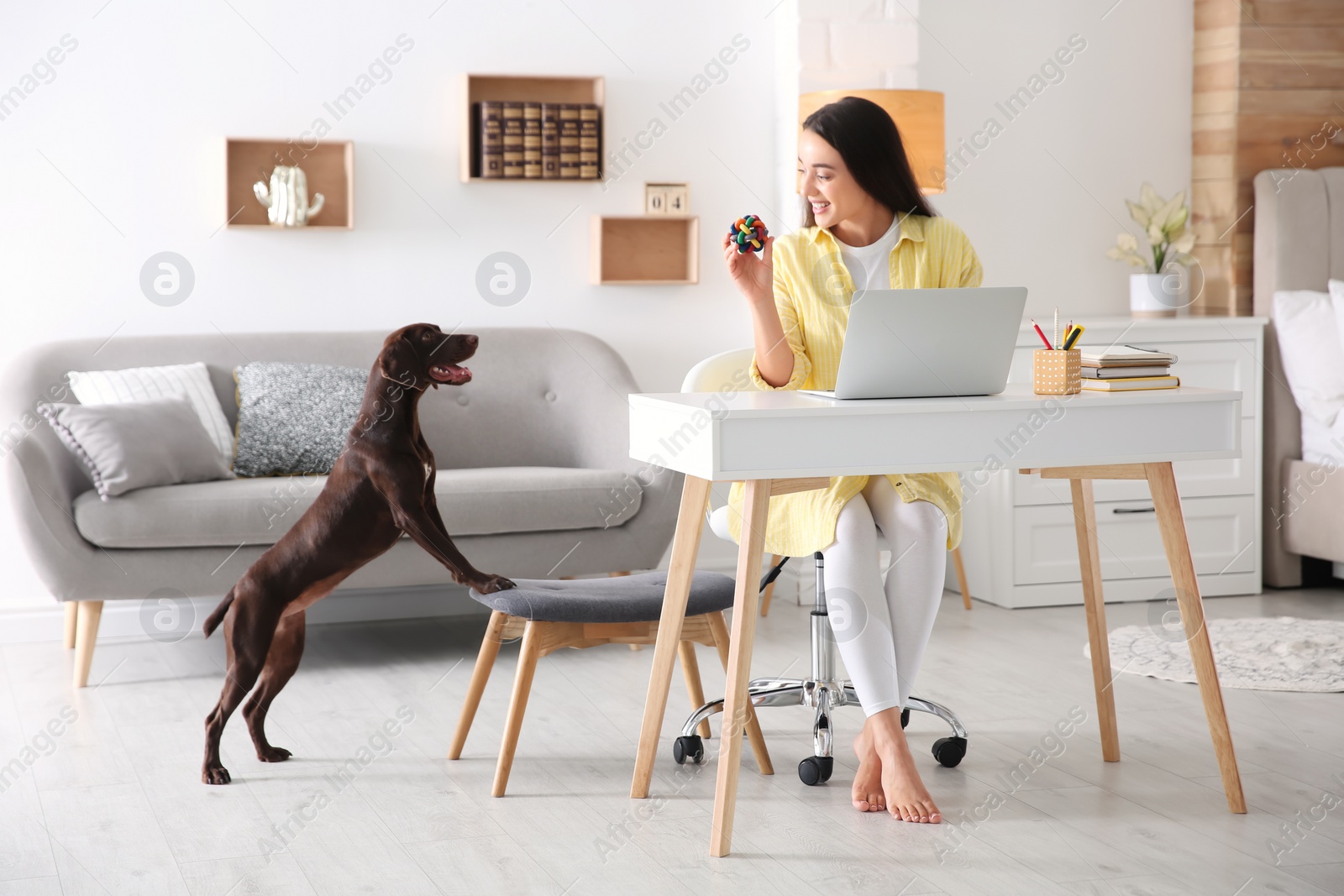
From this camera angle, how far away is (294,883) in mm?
2016

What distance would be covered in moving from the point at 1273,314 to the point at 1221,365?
1.09 feet

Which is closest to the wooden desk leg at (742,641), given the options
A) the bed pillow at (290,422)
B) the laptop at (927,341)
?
the laptop at (927,341)

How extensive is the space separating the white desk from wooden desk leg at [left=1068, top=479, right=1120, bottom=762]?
17 centimetres

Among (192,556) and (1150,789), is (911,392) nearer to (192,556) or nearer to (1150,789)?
(1150,789)

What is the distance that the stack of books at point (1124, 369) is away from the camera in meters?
2.23

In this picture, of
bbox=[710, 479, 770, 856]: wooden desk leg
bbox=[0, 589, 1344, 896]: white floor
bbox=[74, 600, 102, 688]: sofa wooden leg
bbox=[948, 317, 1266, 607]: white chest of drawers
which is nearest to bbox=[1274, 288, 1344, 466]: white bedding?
bbox=[948, 317, 1266, 607]: white chest of drawers

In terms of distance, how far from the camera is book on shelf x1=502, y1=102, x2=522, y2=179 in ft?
13.4

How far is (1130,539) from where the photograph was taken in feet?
13.6

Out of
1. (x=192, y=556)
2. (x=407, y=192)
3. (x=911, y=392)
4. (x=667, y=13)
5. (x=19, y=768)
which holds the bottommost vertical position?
(x=19, y=768)

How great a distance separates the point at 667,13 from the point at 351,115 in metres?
1.01

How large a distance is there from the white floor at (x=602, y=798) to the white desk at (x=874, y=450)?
147 mm

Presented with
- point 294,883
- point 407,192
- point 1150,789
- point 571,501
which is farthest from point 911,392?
point 407,192

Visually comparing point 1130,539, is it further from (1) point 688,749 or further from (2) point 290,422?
(2) point 290,422

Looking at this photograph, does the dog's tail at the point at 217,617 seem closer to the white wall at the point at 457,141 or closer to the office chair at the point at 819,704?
the office chair at the point at 819,704
